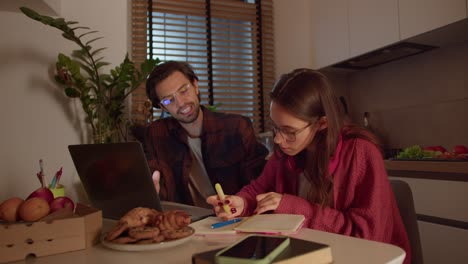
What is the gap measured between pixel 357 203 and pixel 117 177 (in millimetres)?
570

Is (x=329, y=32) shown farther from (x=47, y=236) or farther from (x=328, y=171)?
(x=47, y=236)

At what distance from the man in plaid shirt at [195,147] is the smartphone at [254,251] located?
1032mm

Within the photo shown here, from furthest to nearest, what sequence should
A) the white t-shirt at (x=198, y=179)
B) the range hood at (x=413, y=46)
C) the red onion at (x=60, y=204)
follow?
1. the range hood at (x=413, y=46)
2. the white t-shirt at (x=198, y=179)
3. the red onion at (x=60, y=204)

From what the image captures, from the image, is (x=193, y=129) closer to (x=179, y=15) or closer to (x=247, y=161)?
(x=247, y=161)

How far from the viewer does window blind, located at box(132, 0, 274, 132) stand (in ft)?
9.43

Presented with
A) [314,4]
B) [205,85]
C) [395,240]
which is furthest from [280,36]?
[395,240]

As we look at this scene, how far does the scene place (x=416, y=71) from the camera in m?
2.53

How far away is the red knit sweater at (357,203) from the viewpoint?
2.65 ft

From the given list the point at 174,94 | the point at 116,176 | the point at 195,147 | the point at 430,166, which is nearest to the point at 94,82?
the point at 174,94

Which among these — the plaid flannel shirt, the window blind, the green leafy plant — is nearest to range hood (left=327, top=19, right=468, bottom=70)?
the window blind

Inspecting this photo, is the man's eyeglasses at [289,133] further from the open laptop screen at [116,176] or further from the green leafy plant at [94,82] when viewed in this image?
the green leafy plant at [94,82]

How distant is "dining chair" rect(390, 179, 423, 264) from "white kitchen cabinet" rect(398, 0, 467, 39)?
53.9 inches

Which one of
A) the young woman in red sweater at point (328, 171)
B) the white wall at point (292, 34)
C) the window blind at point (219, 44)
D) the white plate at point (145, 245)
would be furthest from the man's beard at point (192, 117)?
the white wall at point (292, 34)

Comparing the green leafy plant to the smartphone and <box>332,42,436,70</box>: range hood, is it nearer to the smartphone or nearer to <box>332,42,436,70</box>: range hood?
the smartphone
